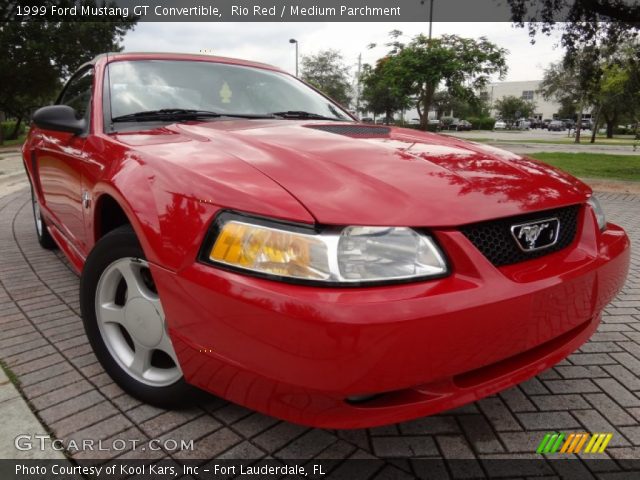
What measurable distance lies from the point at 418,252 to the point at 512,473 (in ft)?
2.83

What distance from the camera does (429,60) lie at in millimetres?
17531

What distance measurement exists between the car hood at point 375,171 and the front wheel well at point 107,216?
0.29 metres

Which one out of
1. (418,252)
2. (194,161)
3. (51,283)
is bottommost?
(51,283)

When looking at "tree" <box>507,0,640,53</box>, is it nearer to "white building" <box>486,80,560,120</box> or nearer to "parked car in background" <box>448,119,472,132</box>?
"parked car in background" <box>448,119,472,132</box>

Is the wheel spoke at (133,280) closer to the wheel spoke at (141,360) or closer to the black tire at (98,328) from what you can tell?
the black tire at (98,328)

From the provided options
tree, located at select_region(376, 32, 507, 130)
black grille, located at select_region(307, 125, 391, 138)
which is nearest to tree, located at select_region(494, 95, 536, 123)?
tree, located at select_region(376, 32, 507, 130)

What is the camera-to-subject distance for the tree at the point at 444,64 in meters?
17.6

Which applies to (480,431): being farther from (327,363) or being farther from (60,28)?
(60,28)

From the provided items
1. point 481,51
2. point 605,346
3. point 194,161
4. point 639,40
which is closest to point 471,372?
point 194,161

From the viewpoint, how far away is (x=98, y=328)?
2.02 metres

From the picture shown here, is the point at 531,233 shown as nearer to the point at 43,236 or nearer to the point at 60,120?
the point at 60,120

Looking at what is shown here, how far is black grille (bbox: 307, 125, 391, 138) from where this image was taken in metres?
2.27

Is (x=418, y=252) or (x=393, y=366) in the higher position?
(x=418, y=252)

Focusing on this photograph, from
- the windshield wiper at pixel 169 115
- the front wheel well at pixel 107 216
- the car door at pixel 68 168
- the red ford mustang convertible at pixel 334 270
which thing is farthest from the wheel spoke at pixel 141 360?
the windshield wiper at pixel 169 115
